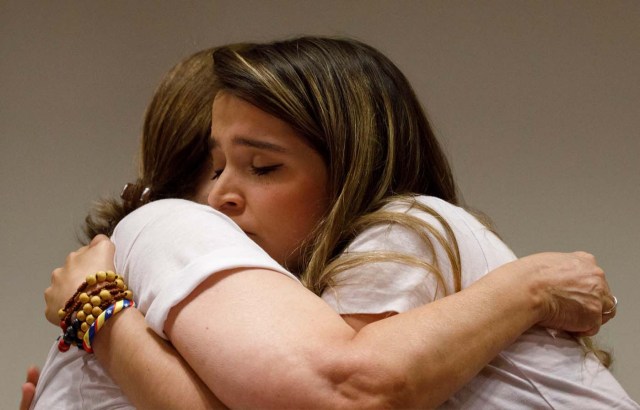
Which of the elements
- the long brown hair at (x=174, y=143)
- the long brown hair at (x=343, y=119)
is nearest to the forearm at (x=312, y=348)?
the long brown hair at (x=343, y=119)

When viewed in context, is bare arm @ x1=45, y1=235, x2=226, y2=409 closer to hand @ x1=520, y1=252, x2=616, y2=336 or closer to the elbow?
the elbow

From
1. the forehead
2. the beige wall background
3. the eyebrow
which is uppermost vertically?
the forehead

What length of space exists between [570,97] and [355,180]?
141 cm

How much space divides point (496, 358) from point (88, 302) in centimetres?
48

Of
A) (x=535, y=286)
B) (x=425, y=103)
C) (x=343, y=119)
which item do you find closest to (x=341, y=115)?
(x=343, y=119)

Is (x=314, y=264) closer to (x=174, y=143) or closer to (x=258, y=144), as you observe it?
(x=258, y=144)

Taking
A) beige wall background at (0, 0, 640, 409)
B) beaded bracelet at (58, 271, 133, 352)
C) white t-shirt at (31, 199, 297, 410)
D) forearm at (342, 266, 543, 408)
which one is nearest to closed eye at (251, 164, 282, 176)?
white t-shirt at (31, 199, 297, 410)

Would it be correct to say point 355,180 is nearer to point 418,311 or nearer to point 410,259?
point 410,259

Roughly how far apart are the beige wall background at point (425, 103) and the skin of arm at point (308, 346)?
5.06 feet

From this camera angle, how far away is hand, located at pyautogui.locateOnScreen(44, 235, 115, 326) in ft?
3.84

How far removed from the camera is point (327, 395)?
0.91 metres

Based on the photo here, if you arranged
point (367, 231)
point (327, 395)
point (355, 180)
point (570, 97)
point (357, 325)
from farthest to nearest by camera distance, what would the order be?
point (570, 97) → point (355, 180) → point (367, 231) → point (357, 325) → point (327, 395)

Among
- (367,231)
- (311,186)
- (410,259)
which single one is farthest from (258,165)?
(410,259)

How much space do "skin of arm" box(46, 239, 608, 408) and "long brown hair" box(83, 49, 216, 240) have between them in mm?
538
